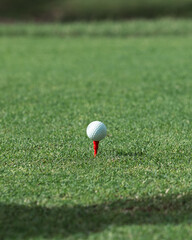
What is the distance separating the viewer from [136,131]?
614cm

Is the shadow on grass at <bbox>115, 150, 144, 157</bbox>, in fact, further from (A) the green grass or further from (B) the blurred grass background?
(B) the blurred grass background

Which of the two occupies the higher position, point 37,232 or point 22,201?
point 22,201

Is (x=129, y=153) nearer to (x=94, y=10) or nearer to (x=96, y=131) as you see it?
(x=96, y=131)

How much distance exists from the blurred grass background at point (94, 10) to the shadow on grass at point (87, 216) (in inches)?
856

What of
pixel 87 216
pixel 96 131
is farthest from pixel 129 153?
pixel 87 216

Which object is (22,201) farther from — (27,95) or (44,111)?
(27,95)

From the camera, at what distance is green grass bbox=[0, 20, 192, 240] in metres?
3.52

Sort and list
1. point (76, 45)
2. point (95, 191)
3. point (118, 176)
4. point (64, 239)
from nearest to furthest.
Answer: point (64, 239), point (95, 191), point (118, 176), point (76, 45)

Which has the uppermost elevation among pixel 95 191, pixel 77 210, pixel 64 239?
pixel 95 191

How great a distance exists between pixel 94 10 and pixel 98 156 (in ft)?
73.7

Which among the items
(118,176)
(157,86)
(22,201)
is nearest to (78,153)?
(118,176)

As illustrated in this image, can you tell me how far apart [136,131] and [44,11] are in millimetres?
22954

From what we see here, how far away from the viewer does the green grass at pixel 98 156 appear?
3521mm

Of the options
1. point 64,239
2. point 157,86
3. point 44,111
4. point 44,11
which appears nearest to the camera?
point 64,239
